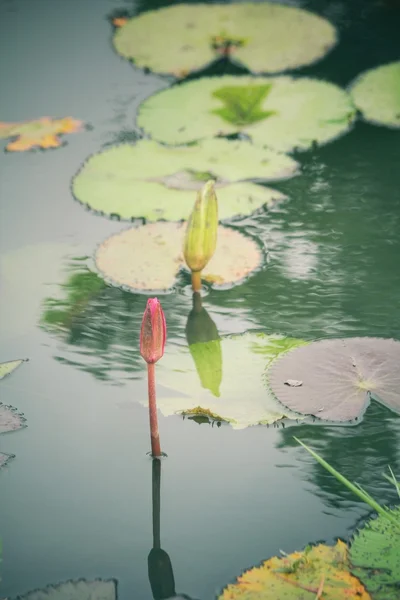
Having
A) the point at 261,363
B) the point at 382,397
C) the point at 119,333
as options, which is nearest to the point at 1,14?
the point at 119,333

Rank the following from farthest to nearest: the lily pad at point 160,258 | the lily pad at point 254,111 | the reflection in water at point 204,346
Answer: the lily pad at point 254,111
the lily pad at point 160,258
the reflection in water at point 204,346

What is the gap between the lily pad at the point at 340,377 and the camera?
1.85 metres

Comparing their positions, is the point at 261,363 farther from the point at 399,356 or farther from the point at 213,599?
the point at 213,599

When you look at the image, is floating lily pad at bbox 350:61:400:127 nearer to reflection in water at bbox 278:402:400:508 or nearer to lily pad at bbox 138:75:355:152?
lily pad at bbox 138:75:355:152

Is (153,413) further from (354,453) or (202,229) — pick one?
(202,229)

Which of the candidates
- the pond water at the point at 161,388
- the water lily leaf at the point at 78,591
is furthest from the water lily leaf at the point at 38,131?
the water lily leaf at the point at 78,591

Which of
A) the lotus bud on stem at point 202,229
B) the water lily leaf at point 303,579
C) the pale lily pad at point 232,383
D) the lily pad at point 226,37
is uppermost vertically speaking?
the lily pad at point 226,37

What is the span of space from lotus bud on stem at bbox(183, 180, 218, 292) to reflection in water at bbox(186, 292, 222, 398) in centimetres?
13

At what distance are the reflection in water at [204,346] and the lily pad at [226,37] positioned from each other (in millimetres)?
1435

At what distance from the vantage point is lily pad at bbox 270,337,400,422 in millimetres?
1854

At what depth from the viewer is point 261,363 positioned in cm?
200

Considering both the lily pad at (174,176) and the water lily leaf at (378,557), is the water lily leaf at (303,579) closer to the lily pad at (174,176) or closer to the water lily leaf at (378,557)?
→ the water lily leaf at (378,557)

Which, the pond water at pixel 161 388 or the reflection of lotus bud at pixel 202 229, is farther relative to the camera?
the reflection of lotus bud at pixel 202 229

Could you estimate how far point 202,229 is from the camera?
7.06ft
